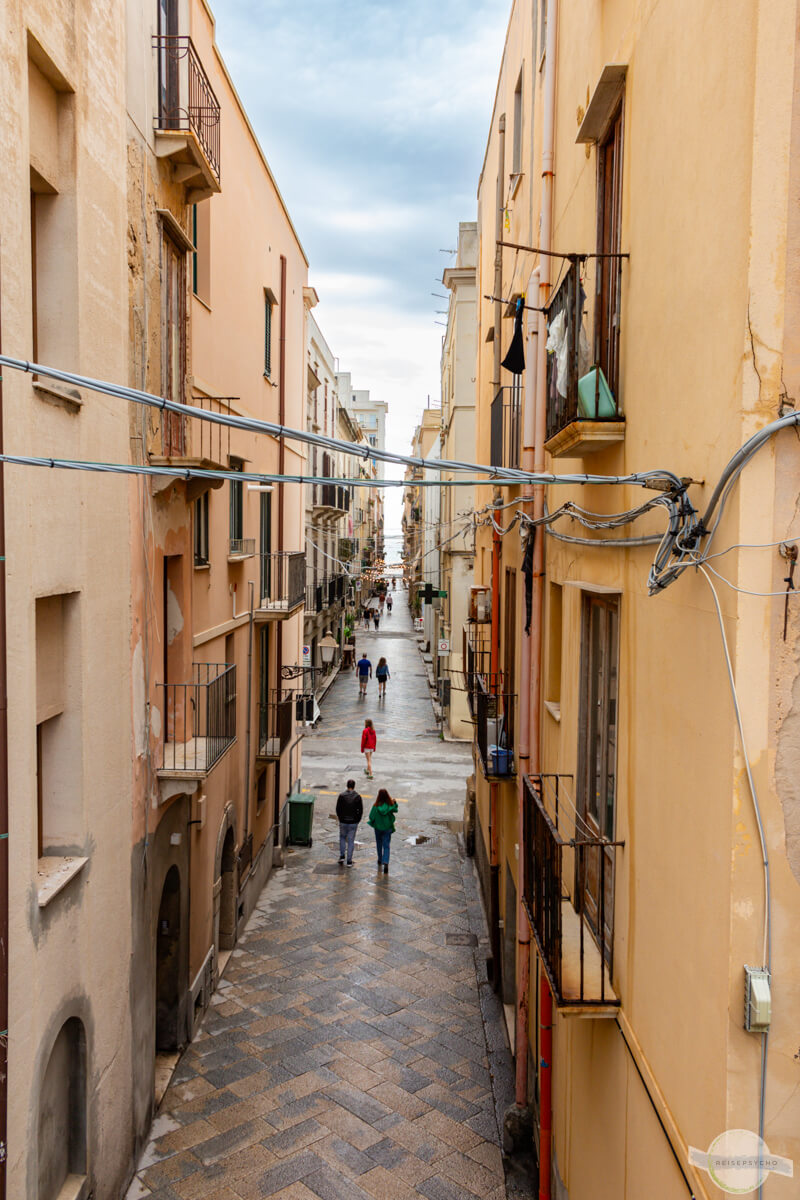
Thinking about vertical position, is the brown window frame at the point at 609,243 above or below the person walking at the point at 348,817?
above

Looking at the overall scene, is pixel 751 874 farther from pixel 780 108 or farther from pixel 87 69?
pixel 87 69

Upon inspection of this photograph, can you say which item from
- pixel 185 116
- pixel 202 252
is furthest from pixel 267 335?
pixel 185 116

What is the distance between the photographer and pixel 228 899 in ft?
40.1

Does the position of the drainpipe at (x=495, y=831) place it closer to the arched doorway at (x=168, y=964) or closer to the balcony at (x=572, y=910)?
the arched doorway at (x=168, y=964)

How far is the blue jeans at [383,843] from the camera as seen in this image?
15.3 metres

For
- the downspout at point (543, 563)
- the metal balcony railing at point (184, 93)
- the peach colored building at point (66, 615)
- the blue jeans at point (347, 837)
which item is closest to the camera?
the peach colored building at point (66, 615)

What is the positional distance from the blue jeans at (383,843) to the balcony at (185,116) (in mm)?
10057

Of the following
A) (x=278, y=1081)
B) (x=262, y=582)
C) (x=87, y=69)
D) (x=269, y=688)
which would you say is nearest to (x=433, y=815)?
(x=269, y=688)

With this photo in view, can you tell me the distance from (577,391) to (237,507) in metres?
8.62

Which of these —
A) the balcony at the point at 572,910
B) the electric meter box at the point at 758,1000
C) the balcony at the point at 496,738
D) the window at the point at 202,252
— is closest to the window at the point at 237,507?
the window at the point at 202,252

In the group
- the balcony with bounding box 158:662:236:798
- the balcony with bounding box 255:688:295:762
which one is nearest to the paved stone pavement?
the balcony with bounding box 255:688:295:762

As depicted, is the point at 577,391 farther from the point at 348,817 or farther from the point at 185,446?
the point at 348,817

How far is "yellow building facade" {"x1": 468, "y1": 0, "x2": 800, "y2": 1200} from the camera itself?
3088 mm

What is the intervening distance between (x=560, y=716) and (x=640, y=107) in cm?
434
